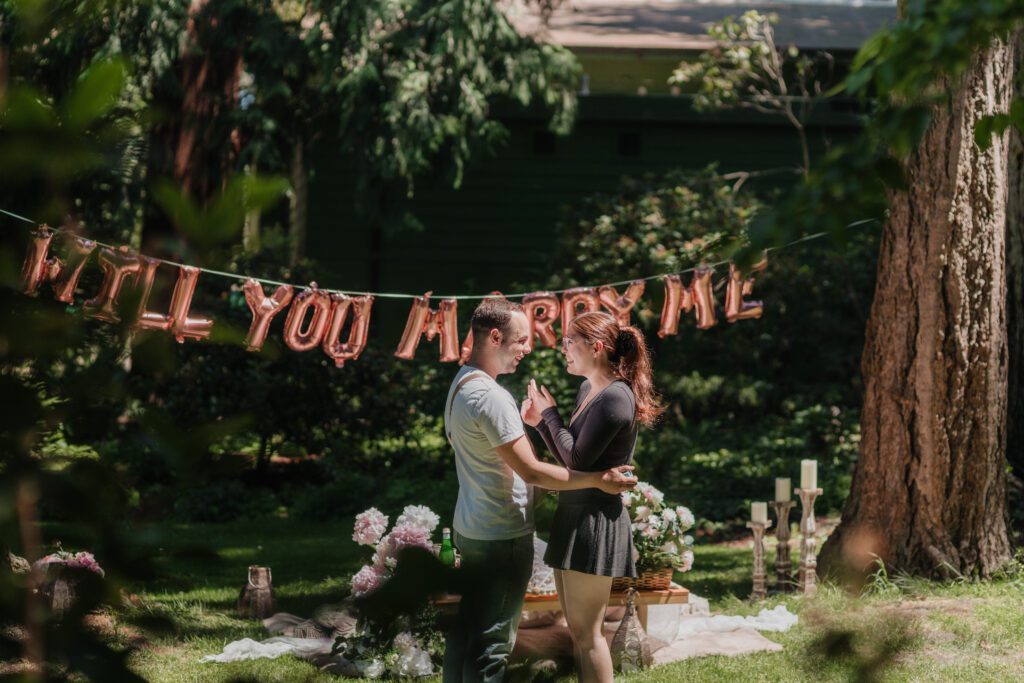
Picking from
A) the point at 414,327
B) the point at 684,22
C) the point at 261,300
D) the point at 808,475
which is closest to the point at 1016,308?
the point at 808,475

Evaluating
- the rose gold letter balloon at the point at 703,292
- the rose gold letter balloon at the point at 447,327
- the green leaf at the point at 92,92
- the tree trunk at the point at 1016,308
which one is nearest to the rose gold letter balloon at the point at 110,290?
the green leaf at the point at 92,92

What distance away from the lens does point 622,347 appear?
4621mm

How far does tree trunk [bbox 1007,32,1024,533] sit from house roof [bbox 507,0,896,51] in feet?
23.2

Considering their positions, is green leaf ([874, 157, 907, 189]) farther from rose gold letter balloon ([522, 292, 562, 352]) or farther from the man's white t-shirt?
rose gold letter balloon ([522, 292, 562, 352])

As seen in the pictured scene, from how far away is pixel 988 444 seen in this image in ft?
22.7

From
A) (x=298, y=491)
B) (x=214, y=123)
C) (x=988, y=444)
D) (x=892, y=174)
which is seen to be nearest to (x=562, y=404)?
(x=298, y=491)

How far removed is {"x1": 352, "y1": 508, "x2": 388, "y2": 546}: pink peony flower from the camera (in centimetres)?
588

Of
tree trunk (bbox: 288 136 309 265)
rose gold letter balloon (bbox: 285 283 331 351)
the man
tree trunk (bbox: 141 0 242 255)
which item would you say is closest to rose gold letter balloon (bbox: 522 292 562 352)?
rose gold letter balloon (bbox: 285 283 331 351)

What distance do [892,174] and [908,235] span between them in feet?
18.7

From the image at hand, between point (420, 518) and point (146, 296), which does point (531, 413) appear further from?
point (146, 296)

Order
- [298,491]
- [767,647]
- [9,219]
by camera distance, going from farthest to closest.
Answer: [298,491] → [767,647] → [9,219]

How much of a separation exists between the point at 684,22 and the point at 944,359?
10567 millimetres

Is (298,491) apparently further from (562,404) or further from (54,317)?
(54,317)

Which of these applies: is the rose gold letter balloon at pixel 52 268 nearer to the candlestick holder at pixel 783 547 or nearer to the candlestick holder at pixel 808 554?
the candlestick holder at pixel 808 554
